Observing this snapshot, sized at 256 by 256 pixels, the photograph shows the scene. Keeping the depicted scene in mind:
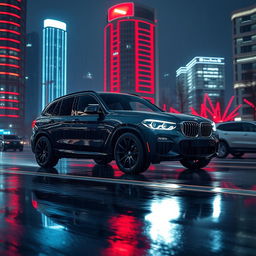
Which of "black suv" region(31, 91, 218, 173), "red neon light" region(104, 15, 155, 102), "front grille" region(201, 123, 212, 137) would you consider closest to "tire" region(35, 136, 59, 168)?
"black suv" region(31, 91, 218, 173)

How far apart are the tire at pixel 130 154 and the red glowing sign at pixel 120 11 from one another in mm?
184418

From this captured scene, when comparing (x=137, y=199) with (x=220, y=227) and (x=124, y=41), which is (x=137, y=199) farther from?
(x=124, y=41)

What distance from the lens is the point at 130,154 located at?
7.88 meters

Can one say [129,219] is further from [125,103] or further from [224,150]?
[224,150]

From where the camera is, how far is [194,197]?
16.1 ft

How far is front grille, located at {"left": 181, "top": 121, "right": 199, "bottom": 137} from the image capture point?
25.7ft

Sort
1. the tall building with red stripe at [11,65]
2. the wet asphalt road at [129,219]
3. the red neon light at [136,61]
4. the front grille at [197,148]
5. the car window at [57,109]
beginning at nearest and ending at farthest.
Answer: the wet asphalt road at [129,219] → the front grille at [197,148] → the car window at [57,109] → the tall building with red stripe at [11,65] → the red neon light at [136,61]

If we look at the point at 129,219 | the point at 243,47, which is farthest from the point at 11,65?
the point at 129,219

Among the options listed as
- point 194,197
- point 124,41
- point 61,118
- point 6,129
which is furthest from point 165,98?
point 124,41

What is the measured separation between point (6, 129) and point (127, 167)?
460 feet

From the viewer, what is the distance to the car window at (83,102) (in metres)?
9.21

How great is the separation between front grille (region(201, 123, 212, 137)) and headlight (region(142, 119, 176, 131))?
3.07 ft

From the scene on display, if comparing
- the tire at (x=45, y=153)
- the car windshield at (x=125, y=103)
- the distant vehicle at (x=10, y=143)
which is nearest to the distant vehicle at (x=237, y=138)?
the car windshield at (x=125, y=103)

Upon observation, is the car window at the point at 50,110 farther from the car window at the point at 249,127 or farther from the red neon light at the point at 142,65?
the red neon light at the point at 142,65
